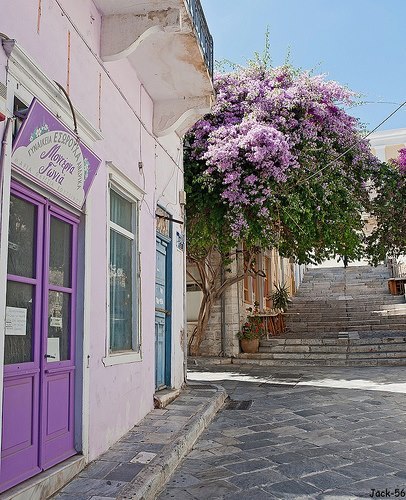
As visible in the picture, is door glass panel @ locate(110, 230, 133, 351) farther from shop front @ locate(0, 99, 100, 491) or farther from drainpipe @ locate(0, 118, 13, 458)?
drainpipe @ locate(0, 118, 13, 458)

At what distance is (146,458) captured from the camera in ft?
15.5

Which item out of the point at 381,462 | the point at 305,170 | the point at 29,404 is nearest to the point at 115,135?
the point at 29,404

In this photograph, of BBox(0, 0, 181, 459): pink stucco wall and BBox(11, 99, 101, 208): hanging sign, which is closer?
BBox(11, 99, 101, 208): hanging sign

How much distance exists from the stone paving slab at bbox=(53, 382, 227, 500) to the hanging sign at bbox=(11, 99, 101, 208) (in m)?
2.24

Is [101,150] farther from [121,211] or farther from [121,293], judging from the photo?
[121,293]

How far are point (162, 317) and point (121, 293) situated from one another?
197 cm

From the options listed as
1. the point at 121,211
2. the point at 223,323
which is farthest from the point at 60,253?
the point at 223,323

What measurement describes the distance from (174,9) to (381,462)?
191 inches

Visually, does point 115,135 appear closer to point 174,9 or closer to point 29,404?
point 174,9

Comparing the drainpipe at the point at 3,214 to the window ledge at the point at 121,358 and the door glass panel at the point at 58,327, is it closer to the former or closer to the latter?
the door glass panel at the point at 58,327

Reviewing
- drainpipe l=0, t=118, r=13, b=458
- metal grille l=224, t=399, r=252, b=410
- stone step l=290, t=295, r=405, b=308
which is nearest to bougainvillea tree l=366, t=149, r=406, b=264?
stone step l=290, t=295, r=405, b=308

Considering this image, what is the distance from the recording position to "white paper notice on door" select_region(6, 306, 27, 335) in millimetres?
3582

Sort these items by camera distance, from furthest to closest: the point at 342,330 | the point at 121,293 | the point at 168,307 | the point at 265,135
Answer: the point at 342,330 → the point at 265,135 → the point at 168,307 → the point at 121,293

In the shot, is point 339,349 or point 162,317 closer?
point 162,317
